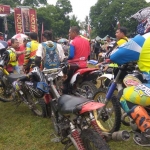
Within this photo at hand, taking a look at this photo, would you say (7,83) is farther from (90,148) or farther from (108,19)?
(108,19)

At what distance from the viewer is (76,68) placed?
5.46 meters

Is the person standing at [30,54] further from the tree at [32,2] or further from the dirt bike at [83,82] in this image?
the tree at [32,2]

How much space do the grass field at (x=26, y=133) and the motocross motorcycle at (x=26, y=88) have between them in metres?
0.25

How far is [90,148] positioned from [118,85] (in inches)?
55.5

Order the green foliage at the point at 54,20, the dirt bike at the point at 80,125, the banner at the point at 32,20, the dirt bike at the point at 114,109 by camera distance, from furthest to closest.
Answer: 1. the green foliage at the point at 54,20
2. the banner at the point at 32,20
3. the dirt bike at the point at 114,109
4. the dirt bike at the point at 80,125

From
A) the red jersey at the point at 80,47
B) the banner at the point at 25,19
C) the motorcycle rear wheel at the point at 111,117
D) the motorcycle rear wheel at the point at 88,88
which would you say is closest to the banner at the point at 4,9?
the banner at the point at 25,19

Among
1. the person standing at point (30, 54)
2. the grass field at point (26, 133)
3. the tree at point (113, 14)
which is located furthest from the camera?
the tree at point (113, 14)

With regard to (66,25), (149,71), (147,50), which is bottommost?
(66,25)

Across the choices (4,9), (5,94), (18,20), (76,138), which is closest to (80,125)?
(76,138)

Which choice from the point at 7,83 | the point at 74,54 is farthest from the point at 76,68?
the point at 7,83

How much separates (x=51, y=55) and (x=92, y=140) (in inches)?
124

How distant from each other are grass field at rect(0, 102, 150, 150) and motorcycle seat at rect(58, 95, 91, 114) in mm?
971

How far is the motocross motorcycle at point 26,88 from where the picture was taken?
4113mm

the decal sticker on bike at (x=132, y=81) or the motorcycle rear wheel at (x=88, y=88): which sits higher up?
the decal sticker on bike at (x=132, y=81)
